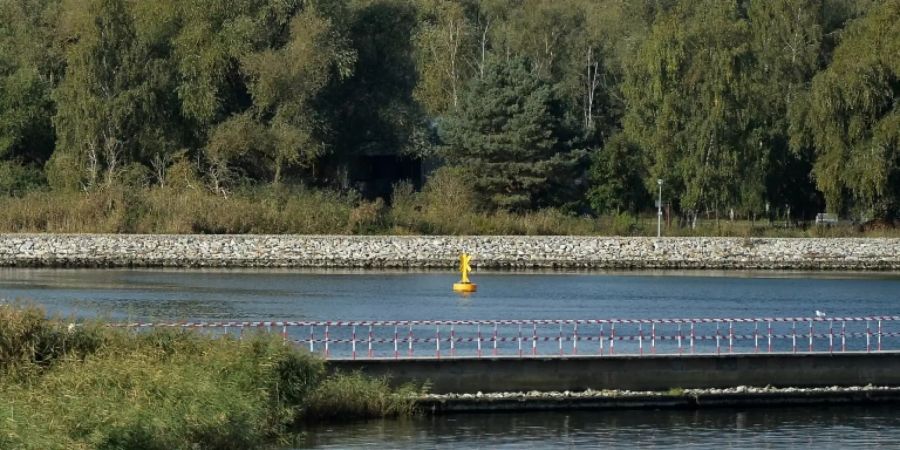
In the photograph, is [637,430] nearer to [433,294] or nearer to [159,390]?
[159,390]

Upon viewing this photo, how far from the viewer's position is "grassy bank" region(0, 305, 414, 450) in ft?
72.3

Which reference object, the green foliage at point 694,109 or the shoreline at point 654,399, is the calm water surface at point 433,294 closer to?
the green foliage at point 694,109

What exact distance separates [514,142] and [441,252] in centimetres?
889

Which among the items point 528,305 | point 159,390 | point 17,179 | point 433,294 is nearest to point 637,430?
point 159,390

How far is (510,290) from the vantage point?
2466 inches

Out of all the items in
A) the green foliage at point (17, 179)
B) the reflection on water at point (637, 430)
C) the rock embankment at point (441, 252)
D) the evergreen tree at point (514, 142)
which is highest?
the evergreen tree at point (514, 142)

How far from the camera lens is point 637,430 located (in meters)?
32.5

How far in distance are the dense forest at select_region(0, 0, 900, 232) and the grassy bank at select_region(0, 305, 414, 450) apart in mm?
46182

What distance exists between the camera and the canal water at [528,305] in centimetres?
3161

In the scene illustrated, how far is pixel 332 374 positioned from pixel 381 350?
8.71 meters

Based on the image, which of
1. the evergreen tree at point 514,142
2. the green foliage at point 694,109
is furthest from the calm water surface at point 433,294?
the evergreen tree at point 514,142

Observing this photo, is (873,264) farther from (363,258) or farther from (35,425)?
(35,425)

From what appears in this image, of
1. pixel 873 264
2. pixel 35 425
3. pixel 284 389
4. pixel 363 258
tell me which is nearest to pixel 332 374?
pixel 284 389

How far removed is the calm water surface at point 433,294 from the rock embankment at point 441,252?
93.2 inches
